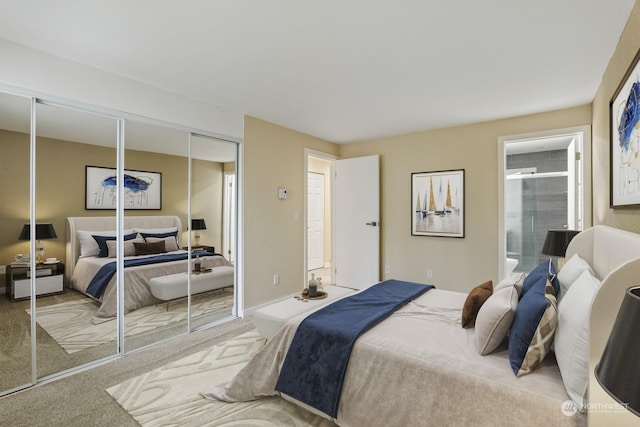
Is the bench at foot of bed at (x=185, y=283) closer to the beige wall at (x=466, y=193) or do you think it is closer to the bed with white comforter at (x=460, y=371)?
the bed with white comforter at (x=460, y=371)

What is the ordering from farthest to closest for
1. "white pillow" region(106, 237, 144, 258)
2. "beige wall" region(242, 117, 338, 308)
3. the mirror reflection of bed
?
"beige wall" region(242, 117, 338, 308) → "white pillow" region(106, 237, 144, 258) → the mirror reflection of bed

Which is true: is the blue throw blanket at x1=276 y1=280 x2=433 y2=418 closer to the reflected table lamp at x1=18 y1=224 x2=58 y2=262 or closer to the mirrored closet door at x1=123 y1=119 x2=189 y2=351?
the mirrored closet door at x1=123 y1=119 x2=189 y2=351

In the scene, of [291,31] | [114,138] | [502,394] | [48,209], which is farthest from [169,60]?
[502,394]

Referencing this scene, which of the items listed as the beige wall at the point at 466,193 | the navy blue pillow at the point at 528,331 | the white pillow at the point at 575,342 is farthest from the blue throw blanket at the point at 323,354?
the beige wall at the point at 466,193

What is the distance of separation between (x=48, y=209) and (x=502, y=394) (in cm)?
311

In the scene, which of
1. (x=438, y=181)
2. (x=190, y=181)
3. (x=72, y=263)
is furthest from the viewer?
(x=438, y=181)

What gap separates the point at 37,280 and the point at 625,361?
318 cm

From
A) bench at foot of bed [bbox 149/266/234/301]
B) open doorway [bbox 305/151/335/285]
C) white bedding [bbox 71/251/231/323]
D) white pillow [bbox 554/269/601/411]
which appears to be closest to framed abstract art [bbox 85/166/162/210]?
white bedding [bbox 71/251/231/323]

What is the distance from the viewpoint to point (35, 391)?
86.6 inches

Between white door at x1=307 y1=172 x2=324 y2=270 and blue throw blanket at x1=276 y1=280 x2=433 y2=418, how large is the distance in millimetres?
4561

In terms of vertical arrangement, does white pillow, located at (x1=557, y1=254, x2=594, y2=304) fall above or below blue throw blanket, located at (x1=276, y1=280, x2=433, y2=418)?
above

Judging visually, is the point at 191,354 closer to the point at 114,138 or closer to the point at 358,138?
the point at 114,138

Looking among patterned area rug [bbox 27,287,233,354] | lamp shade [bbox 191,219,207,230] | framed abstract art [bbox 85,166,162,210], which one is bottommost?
patterned area rug [bbox 27,287,233,354]

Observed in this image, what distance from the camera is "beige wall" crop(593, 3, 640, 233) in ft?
5.92
